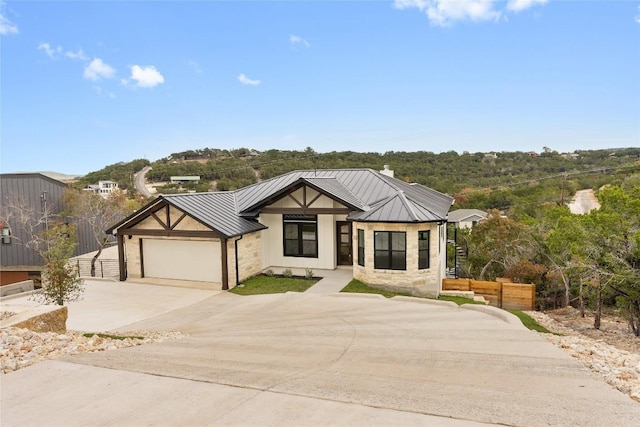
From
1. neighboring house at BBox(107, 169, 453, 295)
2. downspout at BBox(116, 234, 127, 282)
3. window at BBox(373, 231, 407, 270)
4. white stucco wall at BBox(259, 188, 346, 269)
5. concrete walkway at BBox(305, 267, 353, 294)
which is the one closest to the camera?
concrete walkway at BBox(305, 267, 353, 294)

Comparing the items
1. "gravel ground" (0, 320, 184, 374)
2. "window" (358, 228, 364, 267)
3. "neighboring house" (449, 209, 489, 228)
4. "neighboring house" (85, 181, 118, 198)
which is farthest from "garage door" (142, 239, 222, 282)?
"neighboring house" (449, 209, 489, 228)

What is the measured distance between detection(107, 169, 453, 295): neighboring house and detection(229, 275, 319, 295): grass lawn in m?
0.51

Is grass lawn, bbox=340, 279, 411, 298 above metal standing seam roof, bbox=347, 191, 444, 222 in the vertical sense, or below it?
below

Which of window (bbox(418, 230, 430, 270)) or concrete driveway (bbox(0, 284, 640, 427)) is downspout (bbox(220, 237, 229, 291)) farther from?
window (bbox(418, 230, 430, 270))

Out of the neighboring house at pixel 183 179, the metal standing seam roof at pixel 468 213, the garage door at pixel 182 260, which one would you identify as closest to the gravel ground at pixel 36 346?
the garage door at pixel 182 260

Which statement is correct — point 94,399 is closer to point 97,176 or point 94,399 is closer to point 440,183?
point 440,183

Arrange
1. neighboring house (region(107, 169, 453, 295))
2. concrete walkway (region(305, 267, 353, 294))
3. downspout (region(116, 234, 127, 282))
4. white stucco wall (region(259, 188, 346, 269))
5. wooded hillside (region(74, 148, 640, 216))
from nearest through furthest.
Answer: concrete walkway (region(305, 267, 353, 294)), neighboring house (region(107, 169, 453, 295)), downspout (region(116, 234, 127, 282)), white stucco wall (region(259, 188, 346, 269)), wooded hillside (region(74, 148, 640, 216))

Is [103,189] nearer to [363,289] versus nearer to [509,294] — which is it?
[363,289]

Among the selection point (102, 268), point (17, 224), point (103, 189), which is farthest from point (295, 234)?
point (103, 189)

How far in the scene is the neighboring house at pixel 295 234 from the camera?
17.2 m

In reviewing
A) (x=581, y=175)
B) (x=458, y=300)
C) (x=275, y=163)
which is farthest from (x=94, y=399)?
(x=581, y=175)

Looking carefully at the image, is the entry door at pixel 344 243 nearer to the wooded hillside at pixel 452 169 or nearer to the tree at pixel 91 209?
the tree at pixel 91 209

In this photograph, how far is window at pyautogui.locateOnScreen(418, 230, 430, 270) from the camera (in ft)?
56.1

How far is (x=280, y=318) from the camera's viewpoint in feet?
39.5
